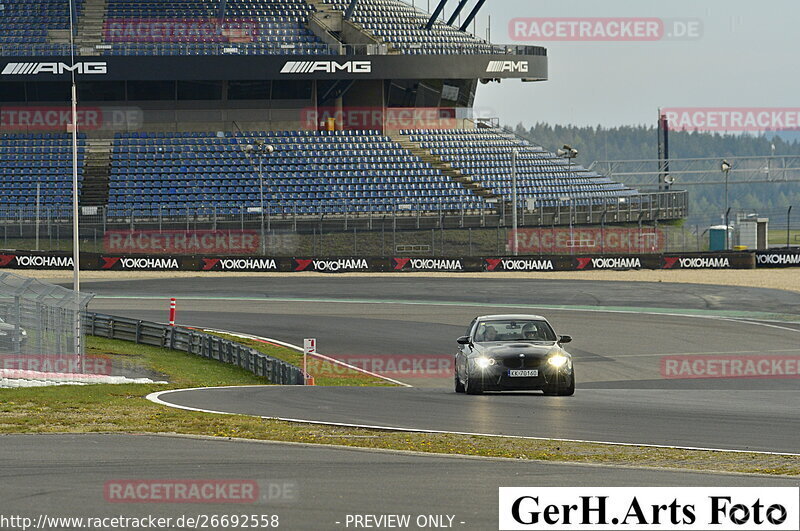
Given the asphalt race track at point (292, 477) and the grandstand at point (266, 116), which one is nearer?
the asphalt race track at point (292, 477)

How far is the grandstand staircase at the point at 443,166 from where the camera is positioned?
63975mm

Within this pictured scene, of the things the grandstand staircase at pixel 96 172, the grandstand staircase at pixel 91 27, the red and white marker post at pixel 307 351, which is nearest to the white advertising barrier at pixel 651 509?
the red and white marker post at pixel 307 351

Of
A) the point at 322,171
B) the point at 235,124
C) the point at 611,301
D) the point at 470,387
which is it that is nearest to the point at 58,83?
the point at 235,124

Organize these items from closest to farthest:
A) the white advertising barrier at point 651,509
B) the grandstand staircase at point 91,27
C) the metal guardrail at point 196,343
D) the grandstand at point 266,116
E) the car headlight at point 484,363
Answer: the white advertising barrier at point 651,509, the car headlight at point 484,363, the metal guardrail at point 196,343, the grandstand at point 266,116, the grandstand staircase at point 91,27

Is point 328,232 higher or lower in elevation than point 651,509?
higher

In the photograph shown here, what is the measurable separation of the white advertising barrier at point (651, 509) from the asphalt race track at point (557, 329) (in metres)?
3.70

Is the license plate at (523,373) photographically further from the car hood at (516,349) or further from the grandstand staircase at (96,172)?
the grandstand staircase at (96,172)

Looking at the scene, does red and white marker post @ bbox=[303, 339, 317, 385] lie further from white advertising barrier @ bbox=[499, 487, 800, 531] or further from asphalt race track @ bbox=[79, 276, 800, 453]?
white advertising barrier @ bbox=[499, 487, 800, 531]

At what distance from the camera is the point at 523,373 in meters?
19.3

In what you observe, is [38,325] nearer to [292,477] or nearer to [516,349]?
[516,349]

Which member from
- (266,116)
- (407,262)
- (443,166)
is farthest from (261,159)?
(407,262)

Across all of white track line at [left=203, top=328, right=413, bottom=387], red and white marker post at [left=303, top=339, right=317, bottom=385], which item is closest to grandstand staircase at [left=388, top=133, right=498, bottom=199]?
white track line at [left=203, top=328, right=413, bottom=387]

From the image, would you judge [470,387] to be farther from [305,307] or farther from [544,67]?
[544,67]

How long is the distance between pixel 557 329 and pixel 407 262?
20.4 metres
